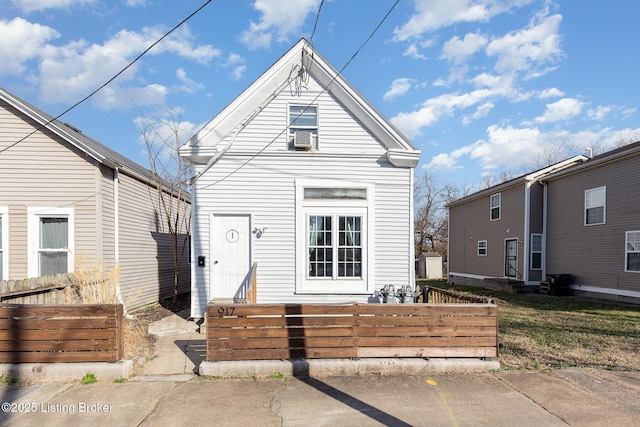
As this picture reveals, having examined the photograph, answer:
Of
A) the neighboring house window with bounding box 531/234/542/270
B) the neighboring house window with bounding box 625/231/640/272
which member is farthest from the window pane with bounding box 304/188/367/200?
the neighboring house window with bounding box 531/234/542/270

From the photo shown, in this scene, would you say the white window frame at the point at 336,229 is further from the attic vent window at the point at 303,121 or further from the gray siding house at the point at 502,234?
the gray siding house at the point at 502,234

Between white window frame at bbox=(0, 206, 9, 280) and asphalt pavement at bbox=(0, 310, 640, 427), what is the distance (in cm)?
495

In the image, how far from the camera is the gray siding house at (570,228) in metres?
12.1

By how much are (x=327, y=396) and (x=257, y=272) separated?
4.35 metres

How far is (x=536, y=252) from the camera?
16.2 meters

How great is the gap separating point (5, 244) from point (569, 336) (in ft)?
39.3

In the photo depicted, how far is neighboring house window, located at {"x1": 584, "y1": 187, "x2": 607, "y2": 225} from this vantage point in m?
13.1

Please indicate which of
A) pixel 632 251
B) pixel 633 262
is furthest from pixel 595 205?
pixel 633 262

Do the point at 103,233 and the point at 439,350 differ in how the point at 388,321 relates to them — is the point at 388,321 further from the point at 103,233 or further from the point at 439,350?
the point at 103,233

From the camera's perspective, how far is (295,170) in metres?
8.44

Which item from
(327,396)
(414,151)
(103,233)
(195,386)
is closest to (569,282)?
(414,151)

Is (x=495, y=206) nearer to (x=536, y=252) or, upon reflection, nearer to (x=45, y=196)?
(x=536, y=252)

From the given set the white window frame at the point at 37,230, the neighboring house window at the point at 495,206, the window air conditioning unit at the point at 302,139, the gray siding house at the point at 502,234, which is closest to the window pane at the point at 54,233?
the white window frame at the point at 37,230

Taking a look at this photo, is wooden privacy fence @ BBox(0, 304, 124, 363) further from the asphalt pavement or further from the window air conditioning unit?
the window air conditioning unit
